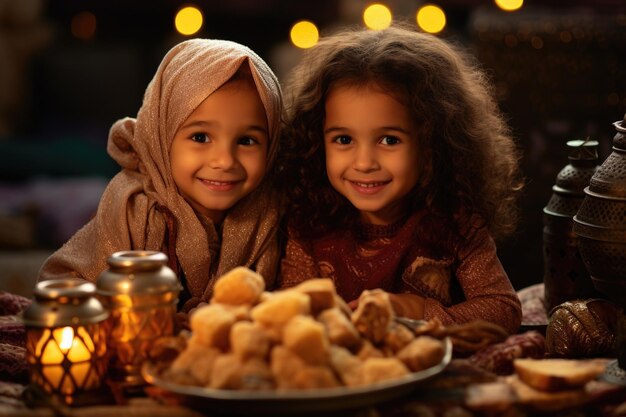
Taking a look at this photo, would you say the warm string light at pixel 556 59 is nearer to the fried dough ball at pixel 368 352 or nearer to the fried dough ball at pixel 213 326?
the fried dough ball at pixel 368 352

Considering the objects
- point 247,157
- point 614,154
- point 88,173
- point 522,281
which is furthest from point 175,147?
point 88,173

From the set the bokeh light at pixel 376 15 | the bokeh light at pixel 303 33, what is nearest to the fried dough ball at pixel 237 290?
the bokeh light at pixel 376 15

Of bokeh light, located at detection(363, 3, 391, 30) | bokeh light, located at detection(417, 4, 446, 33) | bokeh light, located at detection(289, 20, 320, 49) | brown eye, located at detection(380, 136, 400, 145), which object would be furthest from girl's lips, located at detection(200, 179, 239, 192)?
bokeh light, located at detection(289, 20, 320, 49)

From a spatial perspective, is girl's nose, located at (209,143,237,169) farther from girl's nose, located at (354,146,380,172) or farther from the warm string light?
the warm string light

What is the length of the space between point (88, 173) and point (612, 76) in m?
2.34

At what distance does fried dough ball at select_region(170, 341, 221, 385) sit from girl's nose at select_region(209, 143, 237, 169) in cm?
66

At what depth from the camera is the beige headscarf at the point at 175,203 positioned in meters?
1.90

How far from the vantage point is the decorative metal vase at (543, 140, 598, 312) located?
80.7 inches

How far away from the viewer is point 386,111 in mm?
1900

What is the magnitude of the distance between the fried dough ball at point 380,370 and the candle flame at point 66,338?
399 millimetres

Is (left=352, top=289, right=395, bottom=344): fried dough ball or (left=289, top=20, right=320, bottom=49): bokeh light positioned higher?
(left=289, top=20, right=320, bottom=49): bokeh light

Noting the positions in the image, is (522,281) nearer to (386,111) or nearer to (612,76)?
(612,76)

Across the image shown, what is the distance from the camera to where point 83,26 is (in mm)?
5242

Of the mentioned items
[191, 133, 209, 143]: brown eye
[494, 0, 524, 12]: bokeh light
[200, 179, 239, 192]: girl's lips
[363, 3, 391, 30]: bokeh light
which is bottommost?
[200, 179, 239, 192]: girl's lips
